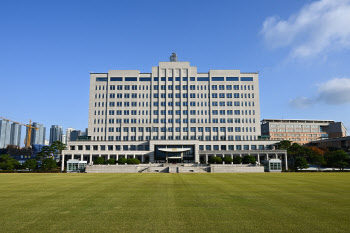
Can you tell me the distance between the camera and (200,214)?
1491 centimetres

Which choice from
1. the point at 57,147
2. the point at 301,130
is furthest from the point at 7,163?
the point at 301,130

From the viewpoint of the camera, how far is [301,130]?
17788 cm

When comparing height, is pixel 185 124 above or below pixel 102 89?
below

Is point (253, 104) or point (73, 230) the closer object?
point (73, 230)

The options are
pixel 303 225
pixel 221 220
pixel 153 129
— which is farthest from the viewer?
pixel 153 129

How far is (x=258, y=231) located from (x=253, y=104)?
10861 cm

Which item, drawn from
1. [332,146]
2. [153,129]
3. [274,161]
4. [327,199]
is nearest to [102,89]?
[153,129]

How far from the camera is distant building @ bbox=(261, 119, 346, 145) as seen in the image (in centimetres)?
17400

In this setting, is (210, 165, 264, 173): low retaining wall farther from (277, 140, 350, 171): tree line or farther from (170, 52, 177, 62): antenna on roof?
(170, 52, 177, 62): antenna on roof

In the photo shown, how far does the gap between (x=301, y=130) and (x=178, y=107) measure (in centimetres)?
10673

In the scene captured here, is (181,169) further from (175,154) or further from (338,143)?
(338,143)

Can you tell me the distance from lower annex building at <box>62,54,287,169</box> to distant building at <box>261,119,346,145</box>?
68.4m

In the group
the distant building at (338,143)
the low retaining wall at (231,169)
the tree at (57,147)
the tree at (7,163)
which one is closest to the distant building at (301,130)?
the distant building at (338,143)

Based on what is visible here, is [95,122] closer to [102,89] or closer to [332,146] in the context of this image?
[102,89]
